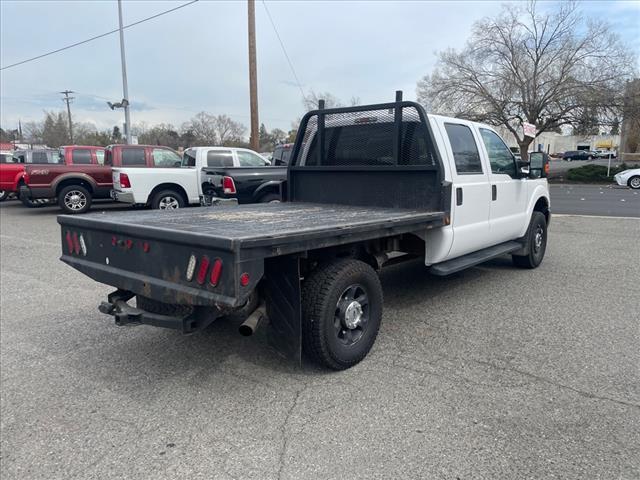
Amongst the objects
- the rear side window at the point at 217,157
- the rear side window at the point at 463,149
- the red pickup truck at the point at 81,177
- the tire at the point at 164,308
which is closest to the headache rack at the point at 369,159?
the rear side window at the point at 463,149

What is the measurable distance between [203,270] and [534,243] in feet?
18.4

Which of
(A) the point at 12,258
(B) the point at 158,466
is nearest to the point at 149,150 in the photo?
(A) the point at 12,258

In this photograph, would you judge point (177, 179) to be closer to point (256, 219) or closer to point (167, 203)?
point (167, 203)

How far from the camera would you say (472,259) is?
5.40 m

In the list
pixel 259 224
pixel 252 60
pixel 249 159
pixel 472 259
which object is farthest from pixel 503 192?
pixel 252 60

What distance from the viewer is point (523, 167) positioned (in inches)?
267

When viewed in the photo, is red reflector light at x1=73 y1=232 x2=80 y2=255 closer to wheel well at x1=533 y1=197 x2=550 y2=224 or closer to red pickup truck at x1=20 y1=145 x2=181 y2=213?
wheel well at x1=533 y1=197 x2=550 y2=224

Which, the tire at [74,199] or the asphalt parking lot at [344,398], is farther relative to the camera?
the tire at [74,199]

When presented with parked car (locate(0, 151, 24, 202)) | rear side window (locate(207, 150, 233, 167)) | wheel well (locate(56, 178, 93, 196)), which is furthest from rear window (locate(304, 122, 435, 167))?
parked car (locate(0, 151, 24, 202))

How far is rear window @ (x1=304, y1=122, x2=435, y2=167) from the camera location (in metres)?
4.99

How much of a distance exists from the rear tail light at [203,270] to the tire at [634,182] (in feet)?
92.6

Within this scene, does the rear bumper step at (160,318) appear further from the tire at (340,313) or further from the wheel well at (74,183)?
the wheel well at (74,183)

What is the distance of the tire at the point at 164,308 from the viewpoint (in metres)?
3.44

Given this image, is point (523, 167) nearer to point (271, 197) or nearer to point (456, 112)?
point (271, 197)
